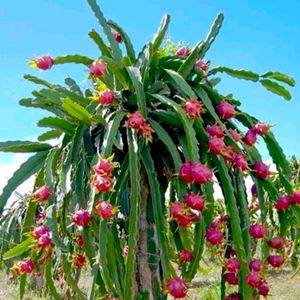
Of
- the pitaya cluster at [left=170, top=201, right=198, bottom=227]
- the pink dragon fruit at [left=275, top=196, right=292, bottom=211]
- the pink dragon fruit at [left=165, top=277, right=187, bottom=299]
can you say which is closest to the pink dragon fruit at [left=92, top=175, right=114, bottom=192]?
the pitaya cluster at [left=170, top=201, right=198, bottom=227]

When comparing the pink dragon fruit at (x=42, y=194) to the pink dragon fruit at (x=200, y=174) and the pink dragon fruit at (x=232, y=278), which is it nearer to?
the pink dragon fruit at (x=200, y=174)

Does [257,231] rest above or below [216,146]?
below

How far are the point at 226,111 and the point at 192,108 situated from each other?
0.23m

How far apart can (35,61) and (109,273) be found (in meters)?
0.82

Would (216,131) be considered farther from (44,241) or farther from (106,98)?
(44,241)

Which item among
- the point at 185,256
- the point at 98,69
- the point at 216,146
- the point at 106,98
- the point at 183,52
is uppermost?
the point at 183,52

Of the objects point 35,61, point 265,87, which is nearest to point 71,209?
point 35,61

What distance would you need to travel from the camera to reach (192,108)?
179 cm

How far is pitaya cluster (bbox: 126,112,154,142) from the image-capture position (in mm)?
1769

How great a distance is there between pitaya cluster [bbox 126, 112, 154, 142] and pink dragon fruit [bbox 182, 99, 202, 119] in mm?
134

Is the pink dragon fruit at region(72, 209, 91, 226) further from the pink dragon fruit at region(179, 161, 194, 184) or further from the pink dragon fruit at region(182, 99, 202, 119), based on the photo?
the pink dragon fruit at region(182, 99, 202, 119)

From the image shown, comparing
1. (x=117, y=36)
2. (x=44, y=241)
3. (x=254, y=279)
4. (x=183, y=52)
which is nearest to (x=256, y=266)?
(x=254, y=279)

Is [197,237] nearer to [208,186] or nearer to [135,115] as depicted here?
[208,186]

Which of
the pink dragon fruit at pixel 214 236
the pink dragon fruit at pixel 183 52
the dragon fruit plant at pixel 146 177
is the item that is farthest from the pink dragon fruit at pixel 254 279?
the pink dragon fruit at pixel 183 52
